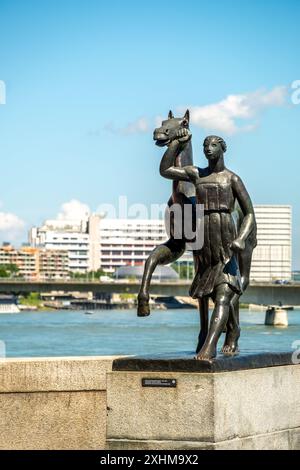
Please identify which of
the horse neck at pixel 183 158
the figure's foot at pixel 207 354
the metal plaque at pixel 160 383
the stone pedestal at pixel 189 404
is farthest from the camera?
the horse neck at pixel 183 158

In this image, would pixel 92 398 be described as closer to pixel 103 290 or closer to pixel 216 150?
pixel 216 150

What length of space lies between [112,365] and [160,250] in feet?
3.88

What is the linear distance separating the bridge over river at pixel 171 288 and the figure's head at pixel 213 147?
59.4m

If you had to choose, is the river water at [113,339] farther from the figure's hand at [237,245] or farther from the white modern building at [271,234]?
the white modern building at [271,234]

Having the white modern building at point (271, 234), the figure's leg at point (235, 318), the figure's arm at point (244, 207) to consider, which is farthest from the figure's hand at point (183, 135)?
the white modern building at point (271, 234)

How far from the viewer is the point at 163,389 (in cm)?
1031

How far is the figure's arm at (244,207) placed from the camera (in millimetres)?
11078

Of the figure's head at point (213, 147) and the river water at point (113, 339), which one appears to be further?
the river water at point (113, 339)

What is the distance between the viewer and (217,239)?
1109 cm

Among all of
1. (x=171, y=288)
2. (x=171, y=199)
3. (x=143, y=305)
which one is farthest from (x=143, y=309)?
(x=171, y=288)

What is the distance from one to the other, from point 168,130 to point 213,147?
59 centimetres

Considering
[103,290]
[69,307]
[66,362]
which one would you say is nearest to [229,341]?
[66,362]
